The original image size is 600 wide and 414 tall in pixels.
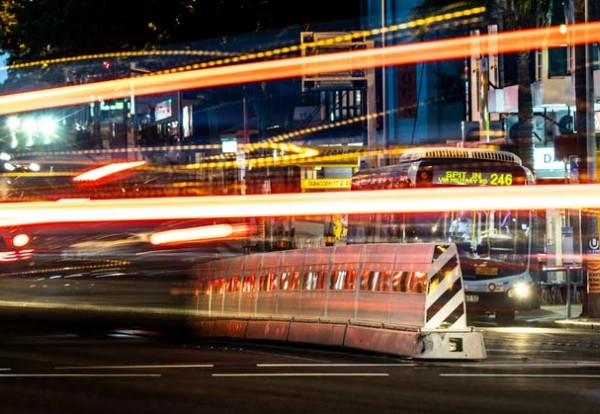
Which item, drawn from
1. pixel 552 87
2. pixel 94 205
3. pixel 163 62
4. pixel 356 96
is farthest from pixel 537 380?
pixel 356 96

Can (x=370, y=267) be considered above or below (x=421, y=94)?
below

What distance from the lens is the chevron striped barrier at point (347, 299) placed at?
1597 cm

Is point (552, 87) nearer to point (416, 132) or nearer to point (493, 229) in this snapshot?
point (493, 229)

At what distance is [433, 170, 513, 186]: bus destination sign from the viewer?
25.4m

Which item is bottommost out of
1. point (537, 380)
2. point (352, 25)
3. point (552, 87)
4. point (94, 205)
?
point (537, 380)

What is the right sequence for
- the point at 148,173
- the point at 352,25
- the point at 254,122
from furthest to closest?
1. the point at 254,122
2. the point at 352,25
3. the point at 148,173

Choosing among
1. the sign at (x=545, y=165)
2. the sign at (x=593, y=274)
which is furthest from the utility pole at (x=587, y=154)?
the sign at (x=545, y=165)

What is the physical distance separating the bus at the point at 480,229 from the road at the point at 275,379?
6.75 meters

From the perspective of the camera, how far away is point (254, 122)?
5888 centimetres

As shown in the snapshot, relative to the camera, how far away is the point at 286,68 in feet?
140

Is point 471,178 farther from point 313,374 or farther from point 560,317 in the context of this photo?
point 313,374

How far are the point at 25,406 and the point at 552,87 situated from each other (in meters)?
26.3

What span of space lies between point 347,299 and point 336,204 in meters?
12.2

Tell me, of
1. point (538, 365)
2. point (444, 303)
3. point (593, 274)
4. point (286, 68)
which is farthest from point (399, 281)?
point (286, 68)
